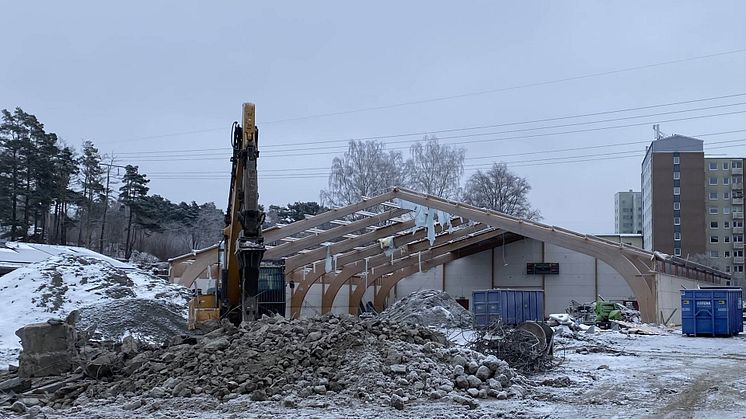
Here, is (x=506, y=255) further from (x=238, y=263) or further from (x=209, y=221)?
(x=209, y=221)

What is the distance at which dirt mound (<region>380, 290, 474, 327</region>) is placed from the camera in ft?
98.0

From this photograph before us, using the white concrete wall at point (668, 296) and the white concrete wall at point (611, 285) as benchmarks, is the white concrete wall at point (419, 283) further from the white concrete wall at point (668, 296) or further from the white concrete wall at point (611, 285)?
the white concrete wall at point (668, 296)

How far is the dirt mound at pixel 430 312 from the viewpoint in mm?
29859

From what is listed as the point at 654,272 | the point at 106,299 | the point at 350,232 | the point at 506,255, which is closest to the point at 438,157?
the point at 506,255

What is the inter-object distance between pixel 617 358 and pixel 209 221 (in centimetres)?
6527

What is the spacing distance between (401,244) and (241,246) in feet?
80.5

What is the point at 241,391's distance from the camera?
11828 millimetres

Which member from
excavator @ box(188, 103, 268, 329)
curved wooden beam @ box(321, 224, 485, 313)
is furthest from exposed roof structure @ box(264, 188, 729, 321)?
excavator @ box(188, 103, 268, 329)

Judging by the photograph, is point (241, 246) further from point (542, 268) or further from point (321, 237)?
point (542, 268)

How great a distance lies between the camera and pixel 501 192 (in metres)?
65.9

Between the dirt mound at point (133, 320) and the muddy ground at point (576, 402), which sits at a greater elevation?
Answer: the dirt mound at point (133, 320)

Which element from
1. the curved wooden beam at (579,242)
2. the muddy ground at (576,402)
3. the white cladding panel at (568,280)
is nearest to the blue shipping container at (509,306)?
the muddy ground at (576,402)

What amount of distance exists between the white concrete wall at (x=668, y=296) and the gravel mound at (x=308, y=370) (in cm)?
1997

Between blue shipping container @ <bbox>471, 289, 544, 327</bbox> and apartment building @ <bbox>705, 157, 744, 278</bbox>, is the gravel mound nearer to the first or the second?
blue shipping container @ <bbox>471, 289, 544, 327</bbox>
